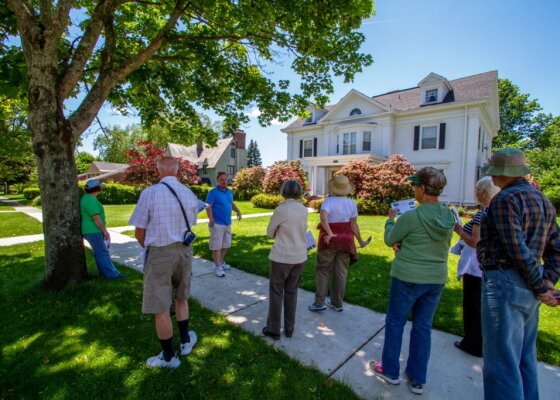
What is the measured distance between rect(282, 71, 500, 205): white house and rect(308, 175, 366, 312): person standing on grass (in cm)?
1378

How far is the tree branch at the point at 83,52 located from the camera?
4488mm

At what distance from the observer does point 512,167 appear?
6.22ft

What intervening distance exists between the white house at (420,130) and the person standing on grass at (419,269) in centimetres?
1512

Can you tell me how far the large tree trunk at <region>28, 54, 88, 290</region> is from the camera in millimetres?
4207

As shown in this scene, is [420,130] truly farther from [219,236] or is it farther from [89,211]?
[89,211]

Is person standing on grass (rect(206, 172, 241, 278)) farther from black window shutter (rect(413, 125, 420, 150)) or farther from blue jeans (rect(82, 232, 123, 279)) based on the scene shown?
black window shutter (rect(413, 125, 420, 150))

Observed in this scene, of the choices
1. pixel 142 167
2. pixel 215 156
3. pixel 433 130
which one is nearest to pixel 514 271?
pixel 433 130

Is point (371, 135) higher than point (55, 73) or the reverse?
higher

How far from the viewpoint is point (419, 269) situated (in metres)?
2.44

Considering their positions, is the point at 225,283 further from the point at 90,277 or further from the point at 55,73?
the point at 55,73

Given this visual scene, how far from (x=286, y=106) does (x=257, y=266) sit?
4465 millimetres

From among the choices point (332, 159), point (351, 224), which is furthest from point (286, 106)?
point (332, 159)

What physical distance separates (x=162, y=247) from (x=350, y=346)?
2306 mm

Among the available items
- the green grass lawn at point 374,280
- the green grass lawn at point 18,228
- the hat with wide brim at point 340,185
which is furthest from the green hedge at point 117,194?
the hat with wide brim at point 340,185
